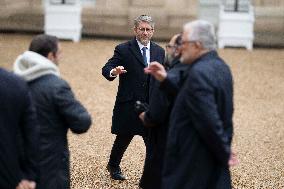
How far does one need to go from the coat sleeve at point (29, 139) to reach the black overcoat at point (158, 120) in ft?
2.59

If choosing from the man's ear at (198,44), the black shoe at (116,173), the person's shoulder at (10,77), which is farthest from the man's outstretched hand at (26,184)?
the black shoe at (116,173)

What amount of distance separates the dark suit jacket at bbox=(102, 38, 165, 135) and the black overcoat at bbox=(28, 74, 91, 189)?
5.40 ft

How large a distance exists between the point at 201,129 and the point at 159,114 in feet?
1.57

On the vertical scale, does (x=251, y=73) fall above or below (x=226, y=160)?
below

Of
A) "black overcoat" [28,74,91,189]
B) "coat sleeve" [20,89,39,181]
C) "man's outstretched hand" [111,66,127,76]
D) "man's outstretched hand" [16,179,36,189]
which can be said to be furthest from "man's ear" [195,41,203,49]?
"man's outstretched hand" [111,66,127,76]

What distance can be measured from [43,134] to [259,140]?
14.1 feet

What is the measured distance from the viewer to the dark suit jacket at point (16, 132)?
3352 millimetres

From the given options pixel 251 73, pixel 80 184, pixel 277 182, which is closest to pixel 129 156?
pixel 80 184

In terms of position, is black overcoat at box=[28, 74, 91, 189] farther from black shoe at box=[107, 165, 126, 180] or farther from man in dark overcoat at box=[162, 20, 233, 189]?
black shoe at box=[107, 165, 126, 180]

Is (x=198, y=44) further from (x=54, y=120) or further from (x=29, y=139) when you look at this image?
(x=29, y=139)

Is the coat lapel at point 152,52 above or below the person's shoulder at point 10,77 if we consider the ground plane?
below

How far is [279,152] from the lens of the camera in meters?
6.99

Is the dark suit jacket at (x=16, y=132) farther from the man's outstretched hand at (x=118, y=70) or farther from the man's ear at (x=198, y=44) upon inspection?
the man's outstretched hand at (x=118, y=70)

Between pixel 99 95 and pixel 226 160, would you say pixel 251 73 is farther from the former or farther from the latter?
pixel 226 160
